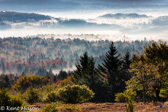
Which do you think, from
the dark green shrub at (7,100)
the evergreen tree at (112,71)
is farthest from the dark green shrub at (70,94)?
the evergreen tree at (112,71)

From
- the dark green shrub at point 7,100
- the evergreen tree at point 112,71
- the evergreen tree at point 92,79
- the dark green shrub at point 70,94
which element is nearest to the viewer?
the dark green shrub at point 7,100

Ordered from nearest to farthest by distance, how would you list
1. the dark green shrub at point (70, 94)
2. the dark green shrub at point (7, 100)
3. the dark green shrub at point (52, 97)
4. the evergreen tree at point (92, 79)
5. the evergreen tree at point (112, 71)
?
the dark green shrub at point (7, 100) < the dark green shrub at point (70, 94) < the dark green shrub at point (52, 97) < the evergreen tree at point (112, 71) < the evergreen tree at point (92, 79)

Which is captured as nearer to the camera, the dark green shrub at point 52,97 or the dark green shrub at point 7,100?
the dark green shrub at point 7,100

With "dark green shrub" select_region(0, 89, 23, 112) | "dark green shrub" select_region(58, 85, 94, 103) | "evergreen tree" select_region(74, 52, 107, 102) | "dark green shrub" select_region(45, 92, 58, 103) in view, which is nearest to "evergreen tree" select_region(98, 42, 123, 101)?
"evergreen tree" select_region(74, 52, 107, 102)

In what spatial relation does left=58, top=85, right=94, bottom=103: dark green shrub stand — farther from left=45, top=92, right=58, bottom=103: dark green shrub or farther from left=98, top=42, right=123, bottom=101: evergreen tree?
left=98, top=42, right=123, bottom=101: evergreen tree

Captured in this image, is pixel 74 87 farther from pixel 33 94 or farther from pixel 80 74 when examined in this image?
pixel 80 74

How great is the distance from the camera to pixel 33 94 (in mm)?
61688

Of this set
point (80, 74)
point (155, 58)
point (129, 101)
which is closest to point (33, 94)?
point (80, 74)

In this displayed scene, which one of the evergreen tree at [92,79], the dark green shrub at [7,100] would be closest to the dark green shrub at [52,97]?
the dark green shrub at [7,100]

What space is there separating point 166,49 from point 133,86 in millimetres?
10196

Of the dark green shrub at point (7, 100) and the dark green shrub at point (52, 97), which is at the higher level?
the dark green shrub at point (7, 100)

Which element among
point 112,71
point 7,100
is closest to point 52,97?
point 7,100

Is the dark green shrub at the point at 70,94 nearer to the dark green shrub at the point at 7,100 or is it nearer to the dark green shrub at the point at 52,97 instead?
the dark green shrub at the point at 52,97

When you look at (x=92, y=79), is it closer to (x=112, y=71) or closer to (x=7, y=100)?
(x=112, y=71)
